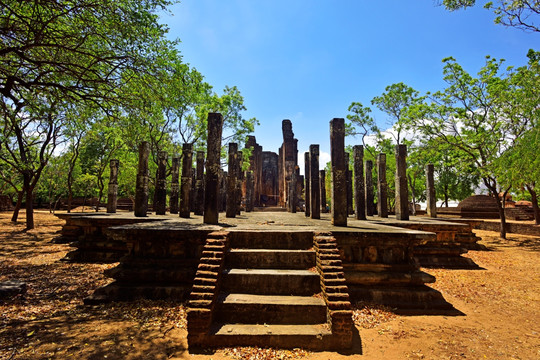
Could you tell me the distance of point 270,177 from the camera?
3872cm

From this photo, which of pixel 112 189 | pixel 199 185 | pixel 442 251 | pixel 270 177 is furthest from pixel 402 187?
pixel 270 177

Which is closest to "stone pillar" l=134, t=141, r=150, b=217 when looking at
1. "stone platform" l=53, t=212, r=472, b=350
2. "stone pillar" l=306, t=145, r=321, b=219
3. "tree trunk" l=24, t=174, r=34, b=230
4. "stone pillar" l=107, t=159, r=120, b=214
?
"stone pillar" l=107, t=159, r=120, b=214

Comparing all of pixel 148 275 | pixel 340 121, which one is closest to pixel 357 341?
pixel 148 275

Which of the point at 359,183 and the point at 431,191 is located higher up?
the point at 359,183

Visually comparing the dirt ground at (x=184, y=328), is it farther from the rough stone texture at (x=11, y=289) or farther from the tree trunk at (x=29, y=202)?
the tree trunk at (x=29, y=202)

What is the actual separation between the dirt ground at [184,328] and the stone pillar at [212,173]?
2868 millimetres

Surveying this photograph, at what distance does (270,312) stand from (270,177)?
34822mm

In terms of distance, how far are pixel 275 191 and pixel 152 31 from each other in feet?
106

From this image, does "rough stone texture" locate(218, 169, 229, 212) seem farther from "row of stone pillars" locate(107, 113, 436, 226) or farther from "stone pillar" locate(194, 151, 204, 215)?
"stone pillar" locate(194, 151, 204, 215)

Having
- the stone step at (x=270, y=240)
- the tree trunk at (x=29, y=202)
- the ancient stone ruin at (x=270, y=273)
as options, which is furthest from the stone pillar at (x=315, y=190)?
the tree trunk at (x=29, y=202)

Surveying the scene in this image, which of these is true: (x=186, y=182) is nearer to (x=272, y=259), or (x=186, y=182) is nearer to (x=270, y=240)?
(x=270, y=240)

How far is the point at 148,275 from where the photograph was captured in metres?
5.25

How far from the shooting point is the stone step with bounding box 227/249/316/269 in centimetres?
489

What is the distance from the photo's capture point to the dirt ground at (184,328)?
348cm
